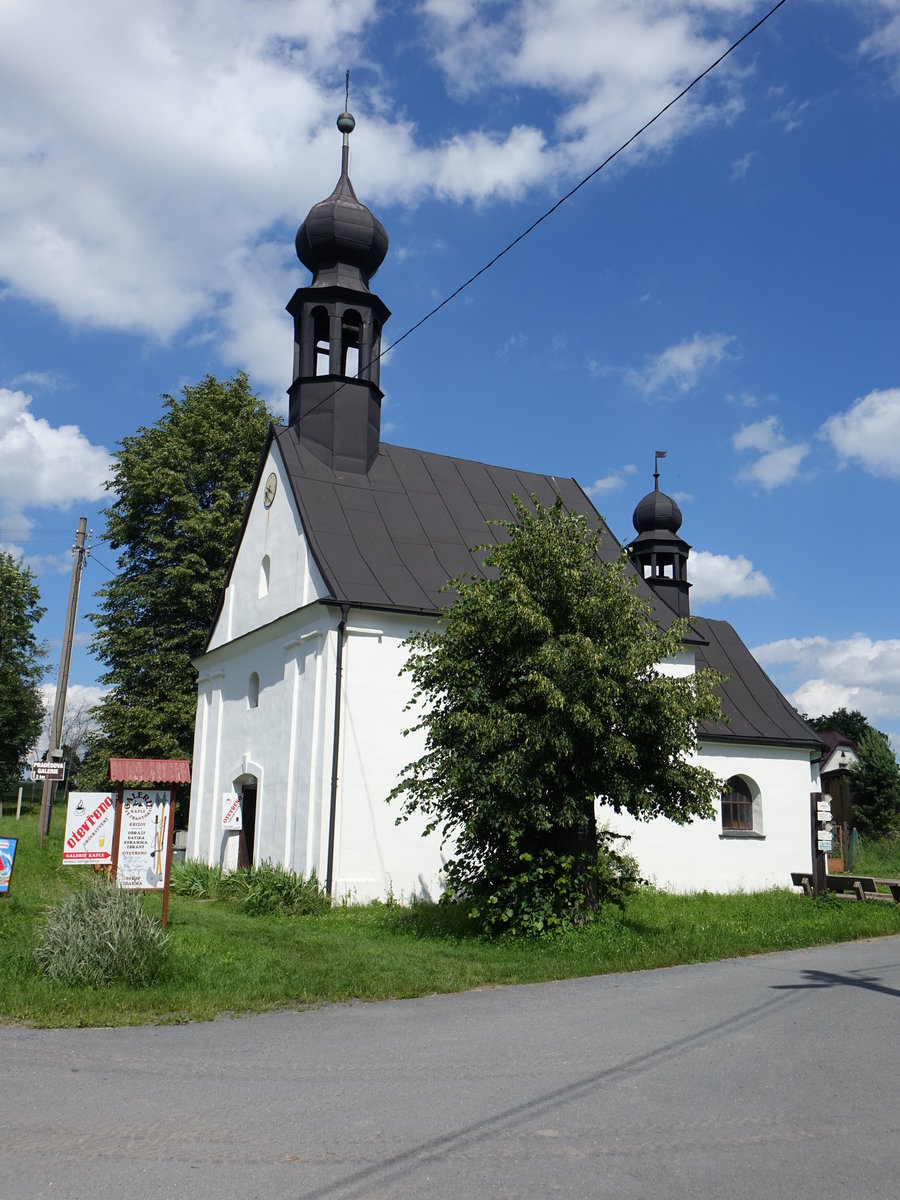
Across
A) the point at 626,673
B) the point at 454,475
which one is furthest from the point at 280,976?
the point at 454,475

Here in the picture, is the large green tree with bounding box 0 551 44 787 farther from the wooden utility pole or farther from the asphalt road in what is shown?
the asphalt road

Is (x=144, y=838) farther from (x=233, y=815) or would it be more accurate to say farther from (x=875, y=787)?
(x=875, y=787)

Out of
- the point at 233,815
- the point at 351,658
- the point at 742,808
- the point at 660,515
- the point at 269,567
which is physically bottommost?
the point at 233,815

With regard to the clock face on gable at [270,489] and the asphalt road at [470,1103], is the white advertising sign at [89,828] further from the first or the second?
the clock face on gable at [270,489]

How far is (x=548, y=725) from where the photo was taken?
42.3 feet

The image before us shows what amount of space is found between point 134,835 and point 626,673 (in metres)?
6.49

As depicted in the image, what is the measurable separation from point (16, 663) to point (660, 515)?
1219 inches

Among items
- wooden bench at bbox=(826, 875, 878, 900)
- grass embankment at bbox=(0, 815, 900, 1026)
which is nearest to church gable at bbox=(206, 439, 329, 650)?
grass embankment at bbox=(0, 815, 900, 1026)

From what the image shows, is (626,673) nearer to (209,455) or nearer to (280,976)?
(280,976)

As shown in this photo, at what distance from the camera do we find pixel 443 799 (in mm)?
13539

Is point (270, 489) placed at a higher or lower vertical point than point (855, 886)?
higher

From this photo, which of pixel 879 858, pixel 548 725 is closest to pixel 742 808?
pixel 879 858

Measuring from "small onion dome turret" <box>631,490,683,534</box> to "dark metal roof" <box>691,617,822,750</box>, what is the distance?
2.95m

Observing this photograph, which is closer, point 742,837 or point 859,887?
point 859,887
